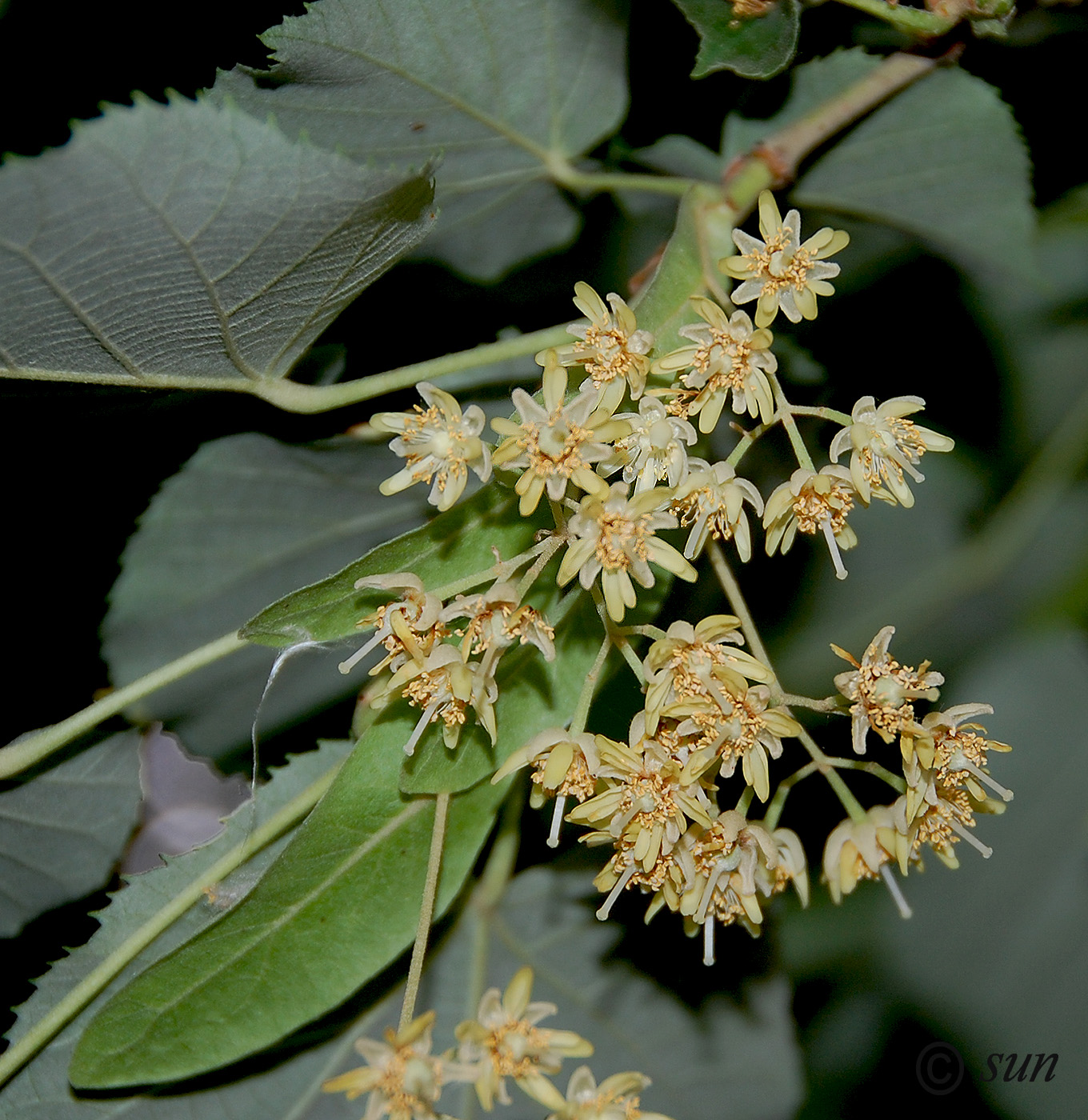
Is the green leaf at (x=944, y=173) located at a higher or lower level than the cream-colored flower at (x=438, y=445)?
higher

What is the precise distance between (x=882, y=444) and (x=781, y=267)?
0.54 ft

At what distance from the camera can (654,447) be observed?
0.73 metres

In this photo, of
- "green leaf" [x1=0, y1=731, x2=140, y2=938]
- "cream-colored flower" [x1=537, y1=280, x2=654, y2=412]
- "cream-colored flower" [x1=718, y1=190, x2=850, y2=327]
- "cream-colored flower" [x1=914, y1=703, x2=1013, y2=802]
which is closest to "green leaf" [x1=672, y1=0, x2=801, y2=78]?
"cream-colored flower" [x1=718, y1=190, x2=850, y2=327]

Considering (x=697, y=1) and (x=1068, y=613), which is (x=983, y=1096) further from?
(x=697, y=1)

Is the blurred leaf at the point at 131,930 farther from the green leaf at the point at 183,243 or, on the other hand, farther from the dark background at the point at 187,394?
the green leaf at the point at 183,243

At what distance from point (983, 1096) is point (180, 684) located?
142 centimetres

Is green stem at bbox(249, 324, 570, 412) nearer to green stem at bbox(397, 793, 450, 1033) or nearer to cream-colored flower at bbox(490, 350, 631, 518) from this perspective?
cream-colored flower at bbox(490, 350, 631, 518)

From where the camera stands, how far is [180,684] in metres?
1.14

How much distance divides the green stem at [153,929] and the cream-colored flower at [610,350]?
0.41 m

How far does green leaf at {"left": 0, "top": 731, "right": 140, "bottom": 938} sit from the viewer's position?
104 centimetres

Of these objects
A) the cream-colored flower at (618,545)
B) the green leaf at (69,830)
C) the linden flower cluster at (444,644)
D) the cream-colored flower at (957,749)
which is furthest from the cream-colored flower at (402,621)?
the green leaf at (69,830)

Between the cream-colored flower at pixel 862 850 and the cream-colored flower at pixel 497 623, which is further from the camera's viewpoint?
the cream-colored flower at pixel 862 850

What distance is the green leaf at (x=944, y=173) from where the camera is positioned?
97cm

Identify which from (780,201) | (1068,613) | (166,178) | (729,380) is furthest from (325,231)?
(1068,613)
